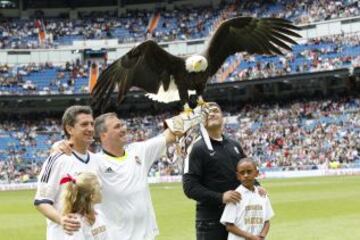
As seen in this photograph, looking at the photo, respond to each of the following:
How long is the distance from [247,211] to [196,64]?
53.7 inches

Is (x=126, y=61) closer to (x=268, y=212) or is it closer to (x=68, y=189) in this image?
(x=268, y=212)

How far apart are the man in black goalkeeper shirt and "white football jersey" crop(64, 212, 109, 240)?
3.79 feet

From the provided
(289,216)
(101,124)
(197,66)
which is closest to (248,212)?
(197,66)

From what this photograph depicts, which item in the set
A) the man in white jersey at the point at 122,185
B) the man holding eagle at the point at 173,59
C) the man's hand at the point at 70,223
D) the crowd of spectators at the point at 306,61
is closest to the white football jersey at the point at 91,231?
the man's hand at the point at 70,223

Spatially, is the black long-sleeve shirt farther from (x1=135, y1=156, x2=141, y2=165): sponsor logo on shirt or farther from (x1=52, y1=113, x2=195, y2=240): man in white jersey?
(x1=135, y1=156, x2=141, y2=165): sponsor logo on shirt

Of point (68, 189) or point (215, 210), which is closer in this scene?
point (68, 189)

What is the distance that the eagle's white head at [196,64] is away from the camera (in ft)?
18.5

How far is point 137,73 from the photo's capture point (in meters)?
7.18

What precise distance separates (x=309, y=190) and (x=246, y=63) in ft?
92.5

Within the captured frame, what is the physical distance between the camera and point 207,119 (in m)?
5.39

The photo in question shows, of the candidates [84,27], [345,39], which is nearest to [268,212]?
[345,39]

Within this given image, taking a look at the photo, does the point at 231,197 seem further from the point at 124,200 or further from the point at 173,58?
the point at 173,58

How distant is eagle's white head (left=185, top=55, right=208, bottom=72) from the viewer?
5652 mm

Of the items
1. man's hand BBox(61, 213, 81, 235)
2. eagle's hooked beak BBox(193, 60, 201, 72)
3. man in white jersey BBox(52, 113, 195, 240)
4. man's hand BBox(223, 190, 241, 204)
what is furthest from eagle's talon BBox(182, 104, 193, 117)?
man's hand BBox(61, 213, 81, 235)
